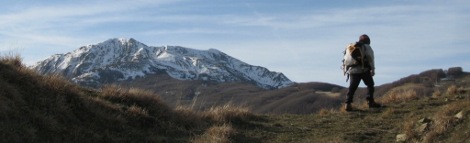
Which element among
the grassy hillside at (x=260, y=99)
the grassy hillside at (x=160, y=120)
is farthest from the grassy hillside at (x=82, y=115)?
the grassy hillside at (x=260, y=99)

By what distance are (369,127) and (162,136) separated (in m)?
Answer: 3.69

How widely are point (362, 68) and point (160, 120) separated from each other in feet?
15.1

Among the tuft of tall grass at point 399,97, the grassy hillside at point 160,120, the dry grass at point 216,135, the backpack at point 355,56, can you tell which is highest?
the backpack at point 355,56

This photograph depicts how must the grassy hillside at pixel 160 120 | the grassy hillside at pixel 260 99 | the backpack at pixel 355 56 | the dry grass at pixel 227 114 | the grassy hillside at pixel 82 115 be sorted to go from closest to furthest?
the grassy hillside at pixel 82 115
the grassy hillside at pixel 160 120
the dry grass at pixel 227 114
the backpack at pixel 355 56
the grassy hillside at pixel 260 99

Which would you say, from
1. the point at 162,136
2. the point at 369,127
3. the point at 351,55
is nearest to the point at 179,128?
the point at 162,136

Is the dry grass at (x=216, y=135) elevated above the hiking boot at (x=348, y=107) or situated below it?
below

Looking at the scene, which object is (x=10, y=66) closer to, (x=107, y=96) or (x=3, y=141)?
(x=107, y=96)

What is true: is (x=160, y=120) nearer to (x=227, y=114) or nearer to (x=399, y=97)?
(x=227, y=114)

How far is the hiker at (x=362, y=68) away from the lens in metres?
12.6

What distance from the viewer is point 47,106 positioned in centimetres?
901

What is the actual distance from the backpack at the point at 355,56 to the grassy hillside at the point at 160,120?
1.00 m

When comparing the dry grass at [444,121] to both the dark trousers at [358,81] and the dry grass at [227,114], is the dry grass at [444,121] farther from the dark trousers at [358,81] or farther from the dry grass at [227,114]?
the dry grass at [227,114]

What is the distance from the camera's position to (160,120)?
10.6 meters

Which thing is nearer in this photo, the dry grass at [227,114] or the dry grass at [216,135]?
the dry grass at [216,135]
